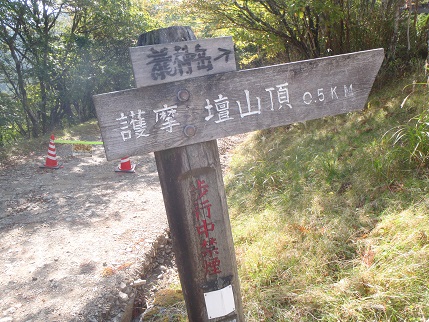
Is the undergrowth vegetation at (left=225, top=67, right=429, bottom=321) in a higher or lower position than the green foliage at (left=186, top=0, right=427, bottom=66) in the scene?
lower

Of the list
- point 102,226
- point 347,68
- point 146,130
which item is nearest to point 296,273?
point 347,68

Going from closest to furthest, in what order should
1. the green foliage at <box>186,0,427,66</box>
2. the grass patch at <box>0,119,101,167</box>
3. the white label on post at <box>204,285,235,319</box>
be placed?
the white label on post at <box>204,285,235,319</box>
the green foliage at <box>186,0,427,66</box>
the grass patch at <box>0,119,101,167</box>

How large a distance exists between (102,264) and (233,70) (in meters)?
3.09

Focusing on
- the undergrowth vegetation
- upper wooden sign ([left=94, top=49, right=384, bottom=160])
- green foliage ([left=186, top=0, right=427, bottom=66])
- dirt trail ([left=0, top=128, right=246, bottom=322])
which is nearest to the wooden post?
upper wooden sign ([left=94, top=49, right=384, bottom=160])

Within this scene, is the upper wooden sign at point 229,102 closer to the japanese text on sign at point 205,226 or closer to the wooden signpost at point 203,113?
the wooden signpost at point 203,113

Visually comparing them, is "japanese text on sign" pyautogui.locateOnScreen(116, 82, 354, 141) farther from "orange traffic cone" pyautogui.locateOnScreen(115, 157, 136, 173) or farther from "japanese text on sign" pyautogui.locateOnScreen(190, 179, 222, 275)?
"orange traffic cone" pyautogui.locateOnScreen(115, 157, 136, 173)

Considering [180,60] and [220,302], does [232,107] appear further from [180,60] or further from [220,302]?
[220,302]

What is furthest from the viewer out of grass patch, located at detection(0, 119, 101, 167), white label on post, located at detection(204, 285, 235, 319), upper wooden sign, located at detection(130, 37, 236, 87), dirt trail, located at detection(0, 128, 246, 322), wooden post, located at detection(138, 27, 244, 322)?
grass patch, located at detection(0, 119, 101, 167)

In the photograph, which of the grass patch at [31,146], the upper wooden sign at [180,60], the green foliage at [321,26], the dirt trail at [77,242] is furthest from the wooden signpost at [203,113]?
the grass patch at [31,146]

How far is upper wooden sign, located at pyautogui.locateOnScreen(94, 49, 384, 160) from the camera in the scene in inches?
56.3

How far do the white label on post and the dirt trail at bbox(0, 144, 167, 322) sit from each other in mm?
1707

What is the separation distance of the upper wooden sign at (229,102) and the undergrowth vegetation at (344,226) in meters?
1.29

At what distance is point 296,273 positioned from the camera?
2805mm

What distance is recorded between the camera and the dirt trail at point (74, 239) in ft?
10.7
